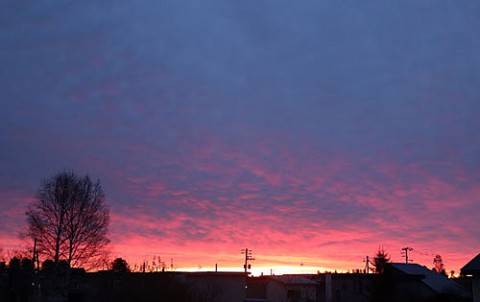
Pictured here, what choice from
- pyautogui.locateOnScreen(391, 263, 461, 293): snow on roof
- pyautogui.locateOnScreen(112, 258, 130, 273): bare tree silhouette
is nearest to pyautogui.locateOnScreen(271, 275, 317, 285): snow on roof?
pyautogui.locateOnScreen(391, 263, 461, 293): snow on roof

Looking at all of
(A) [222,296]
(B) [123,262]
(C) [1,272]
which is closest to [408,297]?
(A) [222,296]

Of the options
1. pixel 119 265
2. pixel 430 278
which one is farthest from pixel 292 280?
pixel 119 265

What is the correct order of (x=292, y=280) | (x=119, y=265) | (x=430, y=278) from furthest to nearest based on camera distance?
(x=292, y=280)
(x=430, y=278)
(x=119, y=265)

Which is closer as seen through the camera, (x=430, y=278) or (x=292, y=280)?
(x=430, y=278)

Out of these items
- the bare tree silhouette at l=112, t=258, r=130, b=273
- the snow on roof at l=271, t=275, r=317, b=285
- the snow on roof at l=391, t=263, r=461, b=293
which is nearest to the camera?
the bare tree silhouette at l=112, t=258, r=130, b=273

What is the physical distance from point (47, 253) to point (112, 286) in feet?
20.6

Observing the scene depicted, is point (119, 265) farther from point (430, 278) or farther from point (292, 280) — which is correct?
point (430, 278)

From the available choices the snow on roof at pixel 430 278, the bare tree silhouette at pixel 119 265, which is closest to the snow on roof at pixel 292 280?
the snow on roof at pixel 430 278

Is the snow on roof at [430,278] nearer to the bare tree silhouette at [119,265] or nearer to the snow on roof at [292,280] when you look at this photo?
the snow on roof at [292,280]

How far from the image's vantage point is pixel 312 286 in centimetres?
6619

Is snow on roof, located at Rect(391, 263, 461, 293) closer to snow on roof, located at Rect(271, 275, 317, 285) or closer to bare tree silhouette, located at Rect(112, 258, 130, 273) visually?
snow on roof, located at Rect(271, 275, 317, 285)

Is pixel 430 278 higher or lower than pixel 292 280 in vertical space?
higher

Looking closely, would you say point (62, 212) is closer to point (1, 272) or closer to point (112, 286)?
point (112, 286)

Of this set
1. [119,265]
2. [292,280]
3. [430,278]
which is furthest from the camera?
[292,280]
